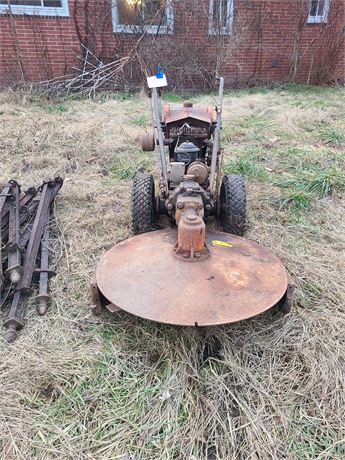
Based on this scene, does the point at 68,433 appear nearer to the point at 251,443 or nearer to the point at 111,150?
the point at 251,443

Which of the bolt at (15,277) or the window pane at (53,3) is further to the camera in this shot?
the window pane at (53,3)

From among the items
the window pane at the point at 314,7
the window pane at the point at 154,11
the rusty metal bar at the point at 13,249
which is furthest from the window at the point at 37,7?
the rusty metal bar at the point at 13,249

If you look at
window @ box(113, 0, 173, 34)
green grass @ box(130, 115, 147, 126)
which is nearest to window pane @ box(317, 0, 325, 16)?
window @ box(113, 0, 173, 34)

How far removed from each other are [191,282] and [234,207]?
97cm

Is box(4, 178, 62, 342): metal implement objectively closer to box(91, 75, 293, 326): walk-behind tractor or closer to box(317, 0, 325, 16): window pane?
box(91, 75, 293, 326): walk-behind tractor

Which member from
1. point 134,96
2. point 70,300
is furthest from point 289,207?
point 134,96

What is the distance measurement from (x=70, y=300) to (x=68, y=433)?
0.93 m

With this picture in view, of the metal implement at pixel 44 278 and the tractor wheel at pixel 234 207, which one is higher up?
the tractor wheel at pixel 234 207

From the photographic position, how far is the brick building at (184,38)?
25.1 ft

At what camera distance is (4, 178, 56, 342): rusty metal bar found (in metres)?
2.31

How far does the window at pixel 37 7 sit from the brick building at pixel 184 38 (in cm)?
2

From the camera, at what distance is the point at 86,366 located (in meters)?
2.11

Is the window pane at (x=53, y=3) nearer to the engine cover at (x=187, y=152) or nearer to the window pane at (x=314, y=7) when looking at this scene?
the window pane at (x=314, y=7)

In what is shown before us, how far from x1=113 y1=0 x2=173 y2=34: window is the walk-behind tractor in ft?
19.0
